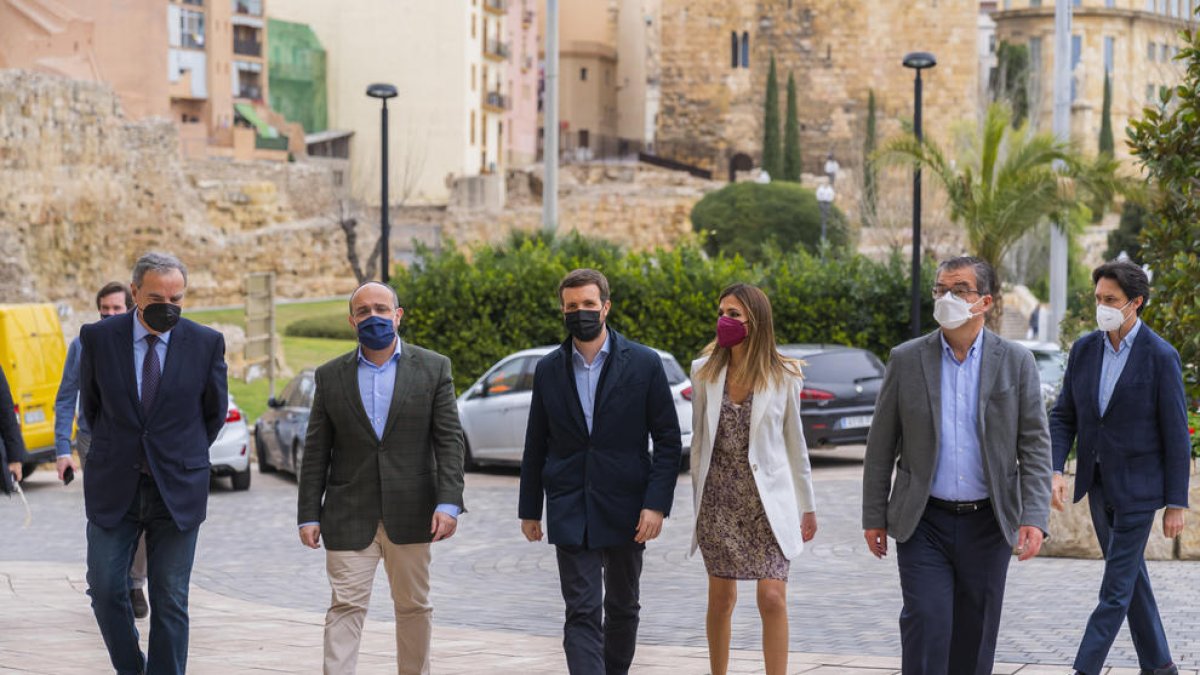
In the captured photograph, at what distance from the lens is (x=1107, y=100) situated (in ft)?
293

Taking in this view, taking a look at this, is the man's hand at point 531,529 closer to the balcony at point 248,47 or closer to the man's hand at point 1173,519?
the man's hand at point 1173,519

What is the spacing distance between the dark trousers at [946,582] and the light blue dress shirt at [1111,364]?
1.57 meters

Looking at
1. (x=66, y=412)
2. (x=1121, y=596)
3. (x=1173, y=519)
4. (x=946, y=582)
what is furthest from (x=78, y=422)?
(x=1173, y=519)

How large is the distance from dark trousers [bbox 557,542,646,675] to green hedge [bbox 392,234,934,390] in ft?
58.3

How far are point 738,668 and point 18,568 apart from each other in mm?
6245

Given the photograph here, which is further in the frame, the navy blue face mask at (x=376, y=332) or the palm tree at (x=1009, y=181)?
the palm tree at (x=1009, y=181)

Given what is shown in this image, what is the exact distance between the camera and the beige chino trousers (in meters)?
7.19

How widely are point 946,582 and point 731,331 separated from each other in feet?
4.32

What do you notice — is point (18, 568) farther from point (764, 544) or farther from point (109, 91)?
point (109, 91)

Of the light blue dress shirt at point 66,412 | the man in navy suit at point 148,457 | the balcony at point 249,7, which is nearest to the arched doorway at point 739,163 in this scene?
the balcony at point 249,7

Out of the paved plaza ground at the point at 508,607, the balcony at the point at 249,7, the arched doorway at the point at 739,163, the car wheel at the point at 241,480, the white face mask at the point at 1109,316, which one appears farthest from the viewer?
the arched doorway at the point at 739,163

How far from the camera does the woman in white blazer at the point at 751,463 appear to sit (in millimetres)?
7215

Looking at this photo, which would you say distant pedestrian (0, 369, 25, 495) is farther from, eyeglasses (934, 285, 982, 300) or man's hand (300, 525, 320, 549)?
eyeglasses (934, 285, 982, 300)

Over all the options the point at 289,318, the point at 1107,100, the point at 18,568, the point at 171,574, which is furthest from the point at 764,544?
the point at 1107,100
